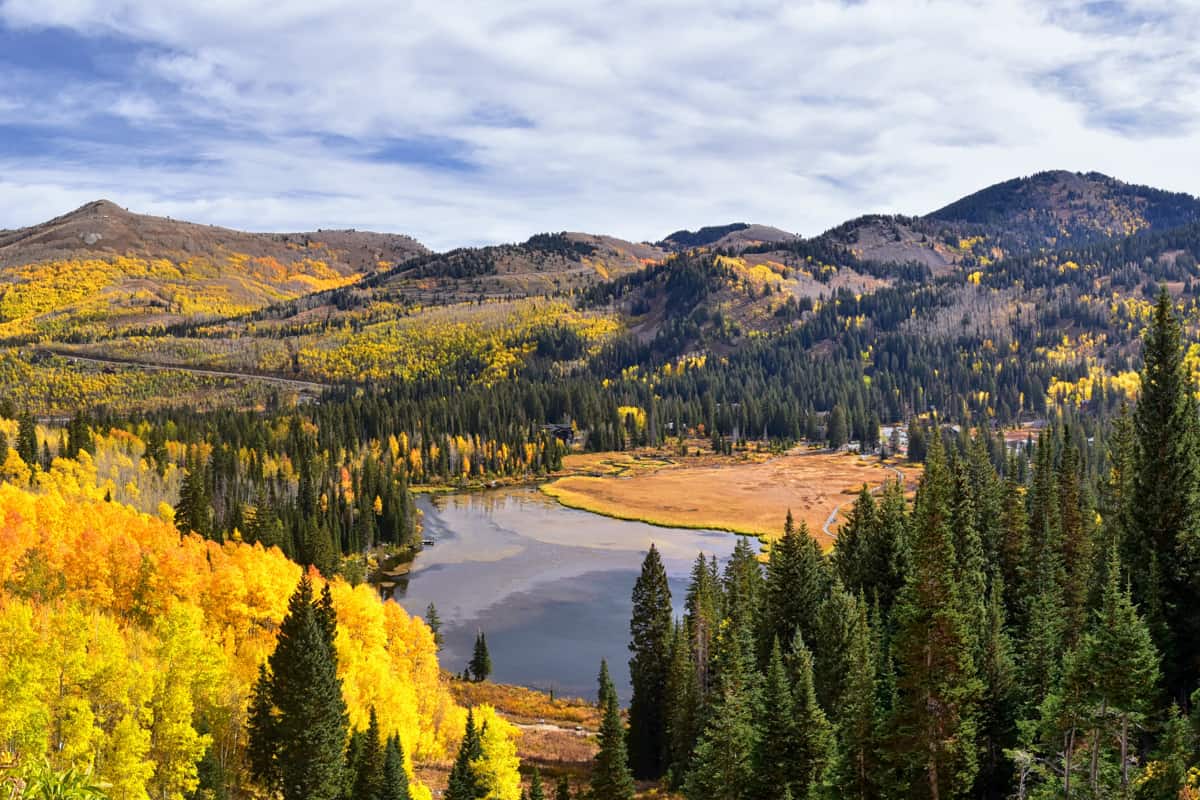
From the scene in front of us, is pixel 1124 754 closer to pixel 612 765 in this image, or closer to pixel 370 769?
pixel 612 765

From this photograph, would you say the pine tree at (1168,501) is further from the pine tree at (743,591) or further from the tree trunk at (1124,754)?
the pine tree at (743,591)

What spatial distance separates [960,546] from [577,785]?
30.3m

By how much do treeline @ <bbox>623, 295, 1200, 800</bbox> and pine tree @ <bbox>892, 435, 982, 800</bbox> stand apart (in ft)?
0.25

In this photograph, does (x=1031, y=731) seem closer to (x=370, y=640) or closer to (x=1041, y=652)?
(x=1041, y=652)

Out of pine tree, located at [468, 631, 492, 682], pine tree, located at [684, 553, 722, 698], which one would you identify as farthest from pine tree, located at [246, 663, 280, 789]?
pine tree, located at [468, 631, 492, 682]

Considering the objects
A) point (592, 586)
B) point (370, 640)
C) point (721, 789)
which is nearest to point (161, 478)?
point (592, 586)

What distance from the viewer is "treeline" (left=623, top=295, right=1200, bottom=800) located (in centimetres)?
3100

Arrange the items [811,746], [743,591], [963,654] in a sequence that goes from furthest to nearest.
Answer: [743,591], [811,746], [963,654]

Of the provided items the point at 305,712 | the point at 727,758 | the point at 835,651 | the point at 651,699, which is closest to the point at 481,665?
the point at 651,699

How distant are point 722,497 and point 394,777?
13256cm

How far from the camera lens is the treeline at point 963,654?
3100 cm

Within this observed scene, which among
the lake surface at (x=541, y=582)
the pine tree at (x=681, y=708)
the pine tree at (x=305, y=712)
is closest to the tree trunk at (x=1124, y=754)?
the pine tree at (x=681, y=708)

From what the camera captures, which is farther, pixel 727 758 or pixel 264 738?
pixel 264 738

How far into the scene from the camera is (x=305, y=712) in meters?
44.9
